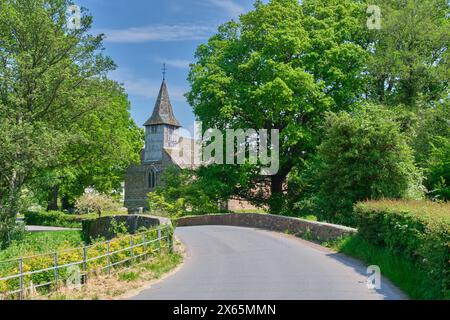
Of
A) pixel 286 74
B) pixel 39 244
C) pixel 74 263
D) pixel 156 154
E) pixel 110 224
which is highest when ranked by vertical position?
pixel 286 74

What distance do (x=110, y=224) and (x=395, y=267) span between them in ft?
70.9

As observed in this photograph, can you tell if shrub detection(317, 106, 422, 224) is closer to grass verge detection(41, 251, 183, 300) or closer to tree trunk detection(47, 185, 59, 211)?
grass verge detection(41, 251, 183, 300)

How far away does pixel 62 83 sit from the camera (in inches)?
1223

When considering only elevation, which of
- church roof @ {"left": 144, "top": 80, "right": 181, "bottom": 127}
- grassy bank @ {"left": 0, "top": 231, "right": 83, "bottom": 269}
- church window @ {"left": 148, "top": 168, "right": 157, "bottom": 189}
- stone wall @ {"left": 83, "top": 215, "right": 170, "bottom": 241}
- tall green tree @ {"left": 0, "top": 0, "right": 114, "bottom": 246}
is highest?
church roof @ {"left": 144, "top": 80, "right": 181, "bottom": 127}

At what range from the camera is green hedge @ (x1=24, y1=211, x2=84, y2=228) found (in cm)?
4657

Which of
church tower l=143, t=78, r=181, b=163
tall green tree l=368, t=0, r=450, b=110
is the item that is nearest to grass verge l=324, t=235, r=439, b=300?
tall green tree l=368, t=0, r=450, b=110

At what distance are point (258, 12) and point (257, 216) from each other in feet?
51.1

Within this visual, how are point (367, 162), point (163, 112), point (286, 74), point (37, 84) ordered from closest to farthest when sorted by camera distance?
point (367, 162) < point (37, 84) < point (286, 74) < point (163, 112)

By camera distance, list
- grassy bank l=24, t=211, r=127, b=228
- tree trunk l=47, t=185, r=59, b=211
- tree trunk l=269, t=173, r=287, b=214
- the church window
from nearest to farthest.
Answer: tree trunk l=269, t=173, r=287, b=214
grassy bank l=24, t=211, r=127, b=228
tree trunk l=47, t=185, r=59, b=211
the church window

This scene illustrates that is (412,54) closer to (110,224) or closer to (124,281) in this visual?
(110,224)

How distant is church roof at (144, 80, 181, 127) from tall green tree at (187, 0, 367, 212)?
44.8 metres

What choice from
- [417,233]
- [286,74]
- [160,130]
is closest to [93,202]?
Answer: [286,74]

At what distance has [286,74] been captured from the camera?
32.2m

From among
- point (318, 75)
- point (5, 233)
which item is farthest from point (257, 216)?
point (5, 233)
